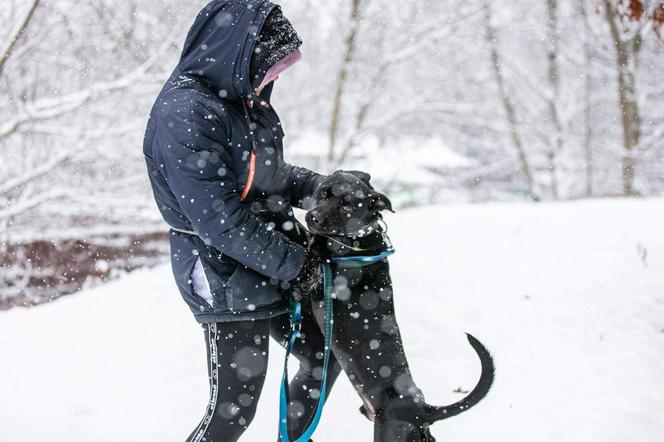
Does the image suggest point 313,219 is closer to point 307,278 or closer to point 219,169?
point 307,278

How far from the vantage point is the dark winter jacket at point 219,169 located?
1.88 metres

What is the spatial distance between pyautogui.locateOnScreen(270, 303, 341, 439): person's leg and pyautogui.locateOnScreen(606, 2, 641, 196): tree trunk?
437 inches

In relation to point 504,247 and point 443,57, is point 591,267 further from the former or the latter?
point 443,57

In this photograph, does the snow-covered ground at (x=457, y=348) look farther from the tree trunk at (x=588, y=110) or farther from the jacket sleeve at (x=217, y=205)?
the tree trunk at (x=588, y=110)

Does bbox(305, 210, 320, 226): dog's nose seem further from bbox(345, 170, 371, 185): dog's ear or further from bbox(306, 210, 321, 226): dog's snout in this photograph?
bbox(345, 170, 371, 185): dog's ear

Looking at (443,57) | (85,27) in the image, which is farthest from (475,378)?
(443,57)

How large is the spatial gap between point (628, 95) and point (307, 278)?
12.3 m

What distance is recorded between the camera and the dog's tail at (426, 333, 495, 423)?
216 cm

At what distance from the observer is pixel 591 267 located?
532cm

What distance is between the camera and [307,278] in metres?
2.14

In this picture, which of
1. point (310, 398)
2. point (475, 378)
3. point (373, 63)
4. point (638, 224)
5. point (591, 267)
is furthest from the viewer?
point (373, 63)

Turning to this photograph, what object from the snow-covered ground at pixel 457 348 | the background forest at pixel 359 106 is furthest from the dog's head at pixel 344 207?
the background forest at pixel 359 106

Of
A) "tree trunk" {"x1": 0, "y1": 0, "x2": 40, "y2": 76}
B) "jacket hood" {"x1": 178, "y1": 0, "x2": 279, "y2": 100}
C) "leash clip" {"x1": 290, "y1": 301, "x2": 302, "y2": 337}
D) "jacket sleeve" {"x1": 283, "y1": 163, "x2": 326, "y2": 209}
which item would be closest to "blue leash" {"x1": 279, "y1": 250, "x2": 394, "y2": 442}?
"leash clip" {"x1": 290, "y1": 301, "x2": 302, "y2": 337}

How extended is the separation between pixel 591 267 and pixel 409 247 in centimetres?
169
